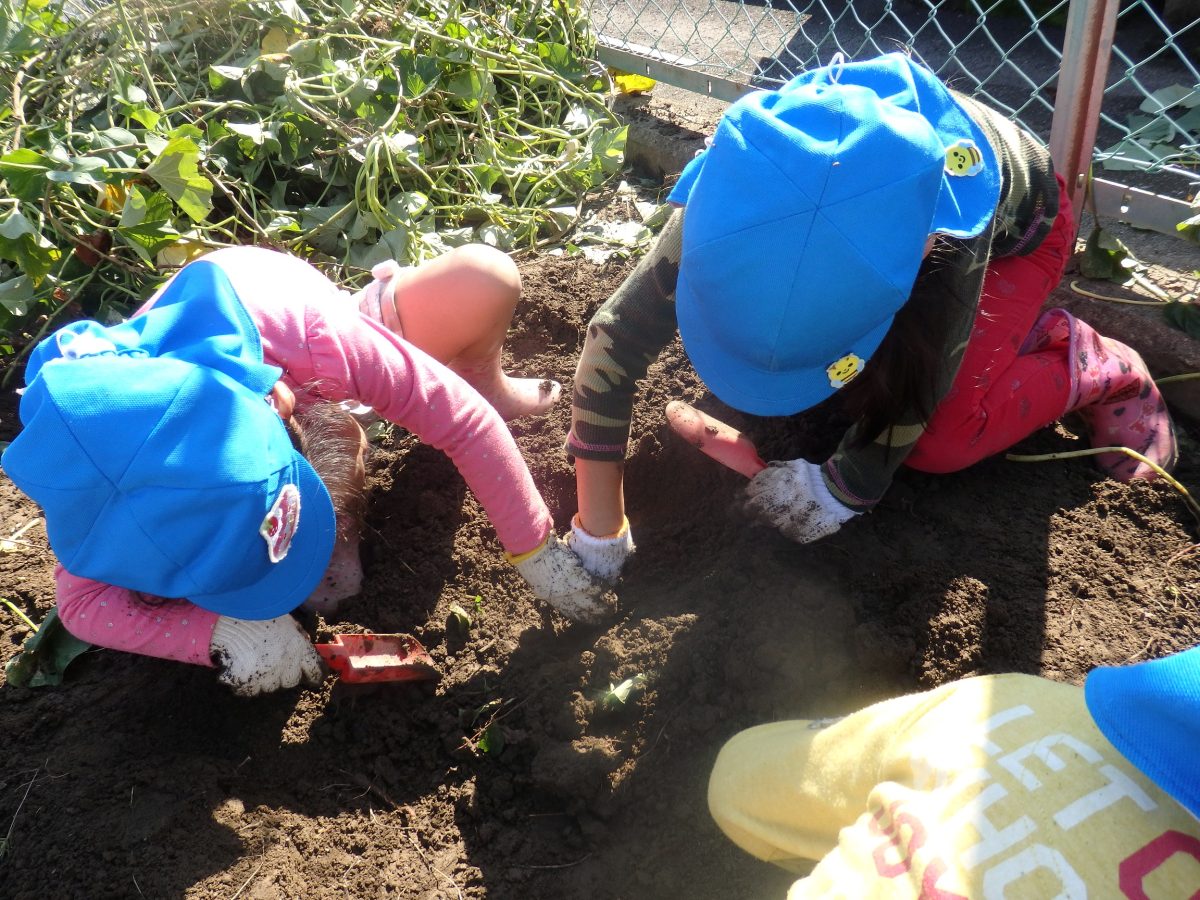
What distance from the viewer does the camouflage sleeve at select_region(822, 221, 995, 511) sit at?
1339mm

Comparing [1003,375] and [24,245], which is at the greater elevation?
[1003,375]

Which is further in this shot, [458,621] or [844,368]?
[458,621]

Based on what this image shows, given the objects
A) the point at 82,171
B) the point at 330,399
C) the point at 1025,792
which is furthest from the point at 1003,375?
the point at 82,171

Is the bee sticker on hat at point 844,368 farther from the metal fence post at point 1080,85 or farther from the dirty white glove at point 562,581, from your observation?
the metal fence post at point 1080,85

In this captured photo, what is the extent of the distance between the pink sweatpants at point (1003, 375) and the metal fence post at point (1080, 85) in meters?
0.25

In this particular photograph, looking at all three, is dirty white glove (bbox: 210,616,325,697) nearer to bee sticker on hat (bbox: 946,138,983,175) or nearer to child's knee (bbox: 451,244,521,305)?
child's knee (bbox: 451,244,521,305)

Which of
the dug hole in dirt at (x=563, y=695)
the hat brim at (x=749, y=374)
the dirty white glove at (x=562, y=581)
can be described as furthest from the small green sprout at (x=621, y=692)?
the hat brim at (x=749, y=374)

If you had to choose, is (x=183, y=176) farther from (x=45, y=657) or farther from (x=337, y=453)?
(x=45, y=657)

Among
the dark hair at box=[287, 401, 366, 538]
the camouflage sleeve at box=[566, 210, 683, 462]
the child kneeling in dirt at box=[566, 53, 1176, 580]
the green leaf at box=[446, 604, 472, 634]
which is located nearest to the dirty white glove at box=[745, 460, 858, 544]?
the child kneeling in dirt at box=[566, 53, 1176, 580]

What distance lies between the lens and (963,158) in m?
1.29

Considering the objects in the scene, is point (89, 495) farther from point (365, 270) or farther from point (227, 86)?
point (227, 86)

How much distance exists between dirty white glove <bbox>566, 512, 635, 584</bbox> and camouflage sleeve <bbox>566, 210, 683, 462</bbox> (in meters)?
0.15

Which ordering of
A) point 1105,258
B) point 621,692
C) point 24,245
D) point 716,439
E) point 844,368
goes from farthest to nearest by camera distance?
point 24,245, point 1105,258, point 716,439, point 621,692, point 844,368

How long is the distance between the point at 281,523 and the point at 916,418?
1.03m
